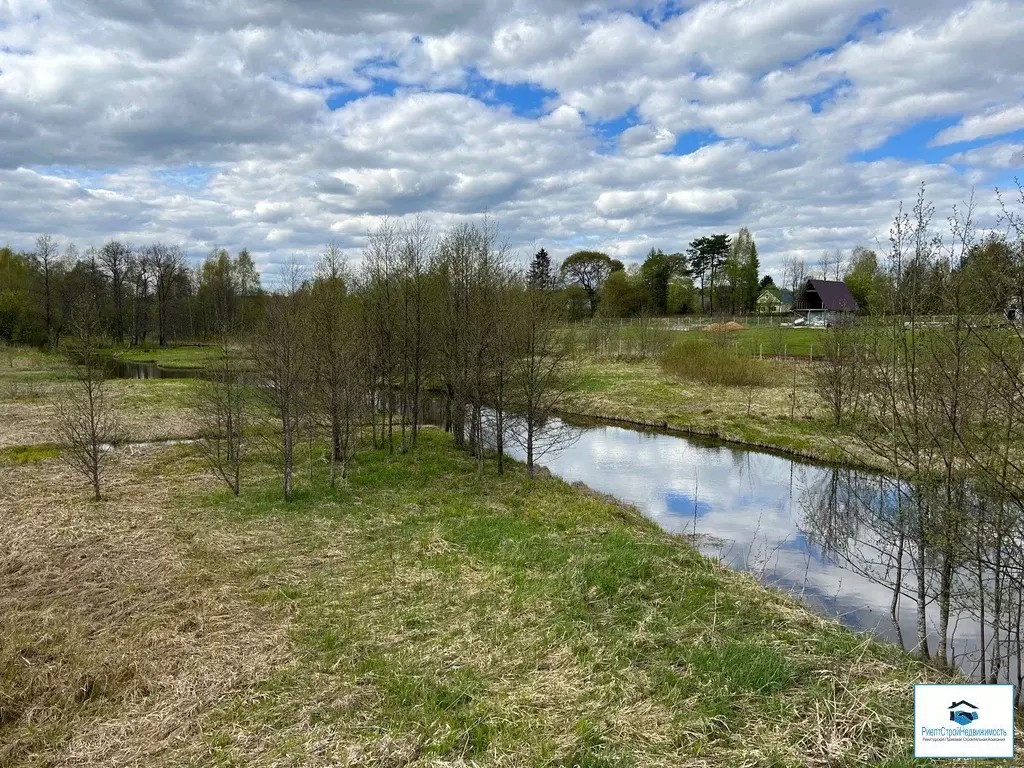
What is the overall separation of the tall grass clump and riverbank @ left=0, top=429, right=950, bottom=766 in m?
24.7

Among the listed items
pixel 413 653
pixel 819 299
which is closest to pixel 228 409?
pixel 413 653

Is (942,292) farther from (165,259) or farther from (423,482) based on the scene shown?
(165,259)

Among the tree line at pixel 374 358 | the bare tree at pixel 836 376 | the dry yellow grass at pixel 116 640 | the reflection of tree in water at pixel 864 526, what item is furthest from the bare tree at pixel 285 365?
the bare tree at pixel 836 376

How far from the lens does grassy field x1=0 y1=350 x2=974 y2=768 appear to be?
5207 millimetres

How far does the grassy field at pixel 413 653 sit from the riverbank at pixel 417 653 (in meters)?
0.02

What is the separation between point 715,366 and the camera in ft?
113

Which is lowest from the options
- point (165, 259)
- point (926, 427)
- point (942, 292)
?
point (926, 427)

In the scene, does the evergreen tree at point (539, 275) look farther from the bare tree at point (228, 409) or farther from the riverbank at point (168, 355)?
the riverbank at point (168, 355)

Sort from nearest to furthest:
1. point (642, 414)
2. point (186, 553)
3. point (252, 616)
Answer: point (252, 616), point (186, 553), point (642, 414)

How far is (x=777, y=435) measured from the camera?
2291cm

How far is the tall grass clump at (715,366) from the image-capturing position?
34.0 meters

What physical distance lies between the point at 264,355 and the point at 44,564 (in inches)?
257

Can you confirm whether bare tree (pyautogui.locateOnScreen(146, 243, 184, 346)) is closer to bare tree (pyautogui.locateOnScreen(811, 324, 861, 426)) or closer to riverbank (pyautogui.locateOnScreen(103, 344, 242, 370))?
riverbank (pyautogui.locateOnScreen(103, 344, 242, 370))

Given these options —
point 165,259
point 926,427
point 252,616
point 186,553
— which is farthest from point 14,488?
point 165,259
